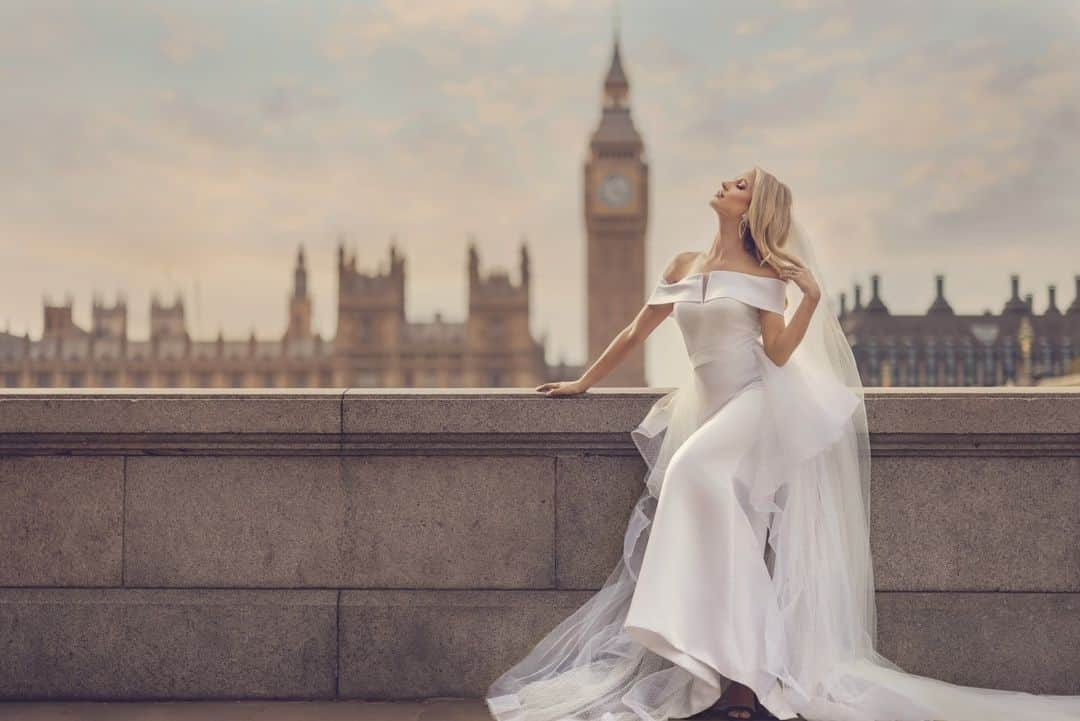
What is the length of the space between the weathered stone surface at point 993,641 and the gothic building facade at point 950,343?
3163 inches

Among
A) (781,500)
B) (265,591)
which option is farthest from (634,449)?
(265,591)

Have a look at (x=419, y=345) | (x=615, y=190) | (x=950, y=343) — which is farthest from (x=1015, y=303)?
(x=419, y=345)

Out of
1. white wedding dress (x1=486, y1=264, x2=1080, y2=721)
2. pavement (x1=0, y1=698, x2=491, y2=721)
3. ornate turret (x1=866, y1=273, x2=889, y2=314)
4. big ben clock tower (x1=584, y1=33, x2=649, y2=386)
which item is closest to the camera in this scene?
white wedding dress (x1=486, y1=264, x2=1080, y2=721)

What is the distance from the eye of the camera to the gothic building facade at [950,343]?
8294 cm

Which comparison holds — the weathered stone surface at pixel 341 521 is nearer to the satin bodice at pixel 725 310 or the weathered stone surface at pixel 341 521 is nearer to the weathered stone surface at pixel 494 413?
the weathered stone surface at pixel 494 413

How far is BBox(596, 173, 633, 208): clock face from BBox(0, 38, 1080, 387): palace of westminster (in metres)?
0.07

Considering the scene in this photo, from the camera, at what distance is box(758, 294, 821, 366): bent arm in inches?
143

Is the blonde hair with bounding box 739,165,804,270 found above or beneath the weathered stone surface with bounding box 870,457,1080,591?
above

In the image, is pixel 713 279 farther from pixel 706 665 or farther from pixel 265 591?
pixel 265 591

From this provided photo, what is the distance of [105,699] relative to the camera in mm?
3869

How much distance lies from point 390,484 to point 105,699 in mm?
1157

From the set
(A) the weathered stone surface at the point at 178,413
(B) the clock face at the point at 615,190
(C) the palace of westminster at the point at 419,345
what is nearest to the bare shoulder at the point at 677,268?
(A) the weathered stone surface at the point at 178,413

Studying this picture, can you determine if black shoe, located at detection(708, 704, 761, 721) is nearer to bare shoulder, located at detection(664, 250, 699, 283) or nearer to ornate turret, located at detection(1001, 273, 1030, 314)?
bare shoulder, located at detection(664, 250, 699, 283)

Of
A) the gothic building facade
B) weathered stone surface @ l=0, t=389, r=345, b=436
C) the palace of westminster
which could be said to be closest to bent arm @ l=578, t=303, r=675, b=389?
weathered stone surface @ l=0, t=389, r=345, b=436
